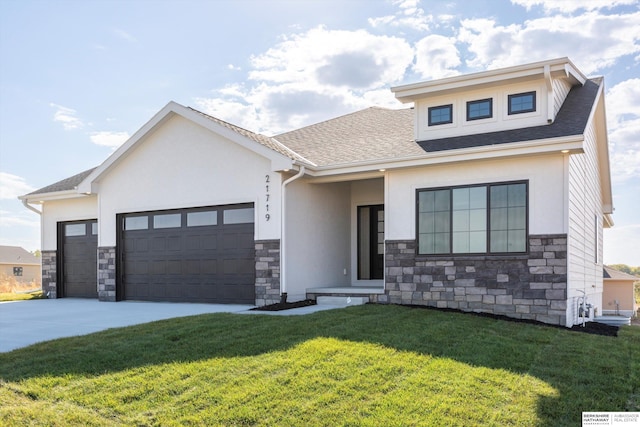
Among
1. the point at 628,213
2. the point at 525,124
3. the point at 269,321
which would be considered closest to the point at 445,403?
the point at 269,321

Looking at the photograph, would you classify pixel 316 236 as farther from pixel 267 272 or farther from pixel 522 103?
pixel 522 103

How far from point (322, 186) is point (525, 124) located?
4972mm

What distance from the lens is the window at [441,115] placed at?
11625 mm

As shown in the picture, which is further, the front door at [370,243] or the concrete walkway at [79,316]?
the front door at [370,243]

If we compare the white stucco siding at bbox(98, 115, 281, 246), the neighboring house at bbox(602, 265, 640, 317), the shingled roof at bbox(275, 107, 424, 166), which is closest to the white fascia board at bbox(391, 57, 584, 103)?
the shingled roof at bbox(275, 107, 424, 166)

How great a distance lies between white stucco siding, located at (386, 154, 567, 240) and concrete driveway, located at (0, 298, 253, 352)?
3.90 meters

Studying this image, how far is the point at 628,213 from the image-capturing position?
18.9 meters

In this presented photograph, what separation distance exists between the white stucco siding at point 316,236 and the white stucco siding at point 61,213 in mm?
6953

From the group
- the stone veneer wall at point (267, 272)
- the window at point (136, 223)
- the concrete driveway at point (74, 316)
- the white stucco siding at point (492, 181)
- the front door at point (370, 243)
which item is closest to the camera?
the concrete driveway at point (74, 316)

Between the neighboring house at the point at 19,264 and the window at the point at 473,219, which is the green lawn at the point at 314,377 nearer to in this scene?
the window at the point at 473,219

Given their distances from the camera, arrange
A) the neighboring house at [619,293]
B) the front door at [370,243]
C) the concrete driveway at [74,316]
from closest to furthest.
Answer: the concrete driveway at [74,316] → the front door at [370,243] → the neighboring house at [619,293]

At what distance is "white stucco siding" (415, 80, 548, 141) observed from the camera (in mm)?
10617

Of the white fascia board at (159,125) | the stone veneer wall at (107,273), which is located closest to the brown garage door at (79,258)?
the stone veneer wall at (107,273)

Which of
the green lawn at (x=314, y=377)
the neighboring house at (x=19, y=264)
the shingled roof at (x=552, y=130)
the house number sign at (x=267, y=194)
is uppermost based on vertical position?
the shingled roof at (x=552, y=130)
